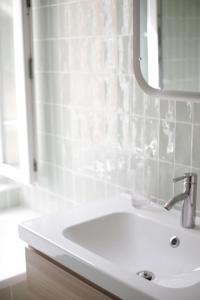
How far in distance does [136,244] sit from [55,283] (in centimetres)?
34

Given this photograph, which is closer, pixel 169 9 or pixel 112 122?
pixel 169 9

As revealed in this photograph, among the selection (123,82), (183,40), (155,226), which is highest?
(183,40)

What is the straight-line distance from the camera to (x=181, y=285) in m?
1.10

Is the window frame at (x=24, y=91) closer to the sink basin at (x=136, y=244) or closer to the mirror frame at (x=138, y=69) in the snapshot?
the mirror frame at (x=138, y=69)

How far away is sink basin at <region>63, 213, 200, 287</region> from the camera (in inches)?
55.5

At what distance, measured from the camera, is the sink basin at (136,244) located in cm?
141

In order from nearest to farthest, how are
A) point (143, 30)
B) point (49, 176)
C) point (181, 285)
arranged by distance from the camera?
point (181, 285) < point (143, 30) < point (49, 176)

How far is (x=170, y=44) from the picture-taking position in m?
1.56

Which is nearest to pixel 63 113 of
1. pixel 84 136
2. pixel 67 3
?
pixel 84 136

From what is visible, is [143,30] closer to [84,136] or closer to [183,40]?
[183,40]

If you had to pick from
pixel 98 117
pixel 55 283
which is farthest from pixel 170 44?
pixel 55 283

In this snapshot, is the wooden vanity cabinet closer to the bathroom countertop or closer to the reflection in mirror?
the bathroom countertop

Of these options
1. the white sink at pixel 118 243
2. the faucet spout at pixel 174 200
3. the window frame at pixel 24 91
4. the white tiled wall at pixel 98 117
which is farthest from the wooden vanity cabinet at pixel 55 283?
the window frame at pixel 24 91

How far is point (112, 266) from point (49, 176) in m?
1.18
